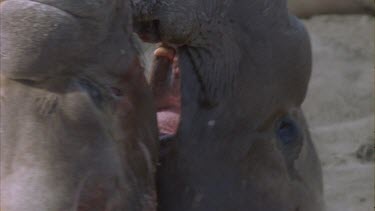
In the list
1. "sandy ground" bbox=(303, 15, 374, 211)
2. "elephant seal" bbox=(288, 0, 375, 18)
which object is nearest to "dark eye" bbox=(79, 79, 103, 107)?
"sandy ground" bbox=(303, 15, 374, 211)

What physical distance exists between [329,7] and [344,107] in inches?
23.9

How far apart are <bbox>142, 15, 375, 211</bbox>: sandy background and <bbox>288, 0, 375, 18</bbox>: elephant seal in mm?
22

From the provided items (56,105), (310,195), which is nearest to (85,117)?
(56,105)

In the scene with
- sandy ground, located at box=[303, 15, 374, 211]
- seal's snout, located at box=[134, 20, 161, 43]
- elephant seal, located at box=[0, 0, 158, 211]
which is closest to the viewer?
elephant seal, located at box=[0, 0, 158, 211]

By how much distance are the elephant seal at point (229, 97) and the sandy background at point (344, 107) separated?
140 cm

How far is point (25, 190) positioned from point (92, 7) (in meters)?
0.16

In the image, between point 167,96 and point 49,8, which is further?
point 167,96

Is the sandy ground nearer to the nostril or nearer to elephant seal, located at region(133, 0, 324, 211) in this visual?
elephant seal, located at region(133, 0, 324, 211)

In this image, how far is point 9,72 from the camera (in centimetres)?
82

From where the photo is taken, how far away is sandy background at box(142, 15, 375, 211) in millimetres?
2653

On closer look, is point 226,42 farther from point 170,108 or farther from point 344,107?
point 344,107

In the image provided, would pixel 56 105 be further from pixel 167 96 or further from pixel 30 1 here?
pixel 167 96

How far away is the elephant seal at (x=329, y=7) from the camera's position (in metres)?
3.42

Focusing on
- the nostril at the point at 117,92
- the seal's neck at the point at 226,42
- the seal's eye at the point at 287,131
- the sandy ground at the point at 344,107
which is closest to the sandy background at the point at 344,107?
the sandy ground at the point at 344,107
